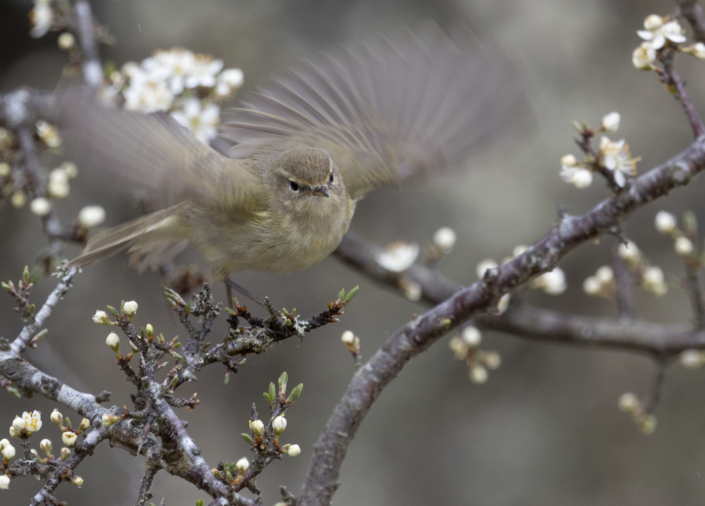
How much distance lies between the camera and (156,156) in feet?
9.43

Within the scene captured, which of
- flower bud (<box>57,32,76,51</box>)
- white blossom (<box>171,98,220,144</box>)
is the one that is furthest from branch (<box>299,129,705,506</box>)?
flower bud (<box>57,32,76,51</box>)

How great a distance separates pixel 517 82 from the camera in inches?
123

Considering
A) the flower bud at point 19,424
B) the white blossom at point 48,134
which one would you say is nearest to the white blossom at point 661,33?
the flower bud at point 19,424

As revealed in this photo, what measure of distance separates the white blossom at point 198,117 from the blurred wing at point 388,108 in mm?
152

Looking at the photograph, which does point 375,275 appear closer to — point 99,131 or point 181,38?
point 99,131

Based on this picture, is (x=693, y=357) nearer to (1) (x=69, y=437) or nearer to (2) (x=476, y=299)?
(2) (x=476, y=299)

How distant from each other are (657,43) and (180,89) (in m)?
2.66

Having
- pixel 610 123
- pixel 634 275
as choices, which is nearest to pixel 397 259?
pixel 634 275

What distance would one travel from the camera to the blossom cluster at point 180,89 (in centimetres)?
396

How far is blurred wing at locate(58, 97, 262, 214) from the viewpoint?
260 centimetres

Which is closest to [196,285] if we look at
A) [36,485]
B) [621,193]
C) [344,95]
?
[344,95]

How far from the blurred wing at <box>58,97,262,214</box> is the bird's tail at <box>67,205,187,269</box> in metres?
0.46

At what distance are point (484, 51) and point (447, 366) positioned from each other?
4030 millimetres

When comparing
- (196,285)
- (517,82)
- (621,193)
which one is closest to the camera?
(621,193)
